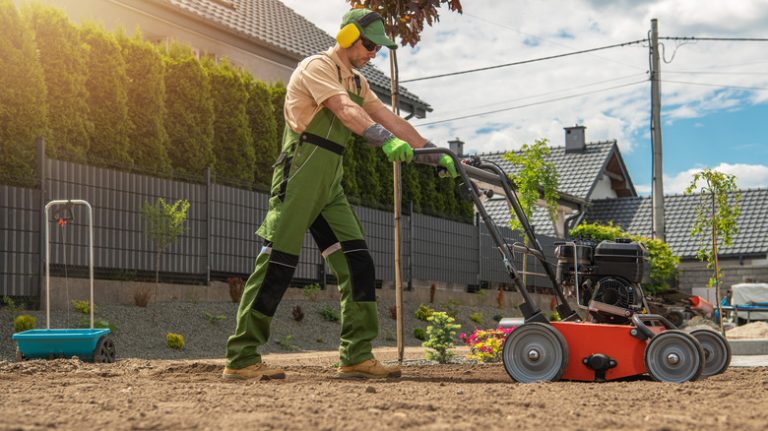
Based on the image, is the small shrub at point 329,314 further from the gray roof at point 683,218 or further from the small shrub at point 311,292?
the gray roof at point 683,218

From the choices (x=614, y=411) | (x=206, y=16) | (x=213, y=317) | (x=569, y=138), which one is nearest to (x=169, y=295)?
(x=213, y=317)

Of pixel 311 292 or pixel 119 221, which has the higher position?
pixel 119 221

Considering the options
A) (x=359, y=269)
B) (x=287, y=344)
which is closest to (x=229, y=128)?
(x=287, y=344)

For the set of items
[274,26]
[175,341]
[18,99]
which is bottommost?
[175,341]

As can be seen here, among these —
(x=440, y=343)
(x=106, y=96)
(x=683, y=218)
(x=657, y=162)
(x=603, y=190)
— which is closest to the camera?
(x=440, y=343)

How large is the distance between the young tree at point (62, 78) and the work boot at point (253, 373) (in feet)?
21.8

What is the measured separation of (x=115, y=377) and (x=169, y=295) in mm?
6506

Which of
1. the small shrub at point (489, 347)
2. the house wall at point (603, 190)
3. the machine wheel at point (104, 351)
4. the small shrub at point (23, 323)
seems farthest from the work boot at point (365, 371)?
the house wall at point (603, 190)

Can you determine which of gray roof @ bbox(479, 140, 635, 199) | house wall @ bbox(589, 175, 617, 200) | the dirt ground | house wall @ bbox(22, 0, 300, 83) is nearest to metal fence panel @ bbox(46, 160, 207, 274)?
house wall @ bbox(22, 0, 300, 83)

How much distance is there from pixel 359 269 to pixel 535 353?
1.13 m

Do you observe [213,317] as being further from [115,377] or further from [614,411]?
[614,411]

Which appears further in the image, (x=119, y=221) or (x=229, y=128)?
(x=229, y=128)

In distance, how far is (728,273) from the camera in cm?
3075

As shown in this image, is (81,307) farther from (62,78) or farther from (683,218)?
(683,218)
